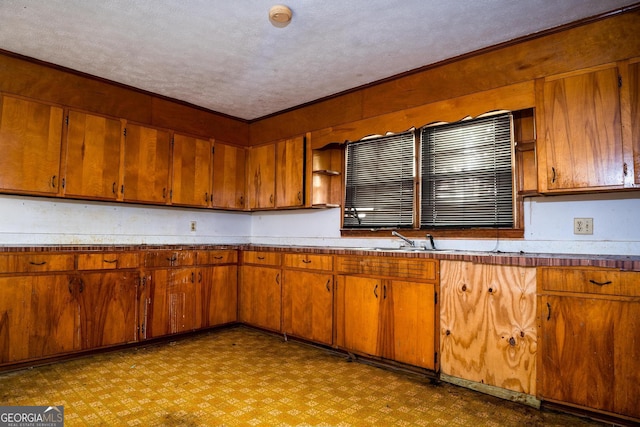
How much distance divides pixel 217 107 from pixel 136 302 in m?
2.32

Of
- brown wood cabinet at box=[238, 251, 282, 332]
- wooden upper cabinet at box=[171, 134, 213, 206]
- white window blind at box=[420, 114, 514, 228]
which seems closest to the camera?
white window blind at box=[420, 114, 514, 228]

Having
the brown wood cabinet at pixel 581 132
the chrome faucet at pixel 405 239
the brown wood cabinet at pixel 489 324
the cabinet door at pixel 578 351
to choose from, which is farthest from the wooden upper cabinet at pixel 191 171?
the cabinet door at pixel 578 351

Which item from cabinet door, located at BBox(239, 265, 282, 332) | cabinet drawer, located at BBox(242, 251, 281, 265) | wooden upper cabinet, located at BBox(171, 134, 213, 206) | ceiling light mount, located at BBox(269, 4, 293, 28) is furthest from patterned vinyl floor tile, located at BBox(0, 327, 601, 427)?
ceiling light mount, located at BBox(269, 4, 293, 28)

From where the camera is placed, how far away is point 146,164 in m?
3.90

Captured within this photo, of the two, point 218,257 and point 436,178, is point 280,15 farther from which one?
point 218,257

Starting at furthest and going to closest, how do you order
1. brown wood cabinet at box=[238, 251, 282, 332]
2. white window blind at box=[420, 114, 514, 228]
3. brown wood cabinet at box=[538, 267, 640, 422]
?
1. brown wood cabinet at box=[238, 251, 282, 332]
2. white window blind at box=[420, 114, 514, 228]
3. brown wood cabinet at box=[538, 267, 640, 422]

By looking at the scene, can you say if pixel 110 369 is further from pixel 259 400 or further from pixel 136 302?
pixel 259 400

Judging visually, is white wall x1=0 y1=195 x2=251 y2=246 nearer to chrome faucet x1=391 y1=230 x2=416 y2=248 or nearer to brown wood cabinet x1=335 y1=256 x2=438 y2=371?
brown wood cabinet x1=335 y1=256 x2=438 y2=371

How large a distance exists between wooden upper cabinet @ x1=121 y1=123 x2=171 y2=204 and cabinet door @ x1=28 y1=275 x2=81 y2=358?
0.99 metres

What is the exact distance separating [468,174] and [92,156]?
3407 millimetres

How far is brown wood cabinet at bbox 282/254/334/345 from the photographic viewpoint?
136 inches

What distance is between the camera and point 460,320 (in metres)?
2.65

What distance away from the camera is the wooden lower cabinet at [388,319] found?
2.81 meters

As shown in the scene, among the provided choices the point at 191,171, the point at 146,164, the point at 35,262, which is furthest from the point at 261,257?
the point at 35,262
